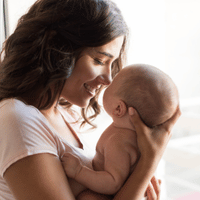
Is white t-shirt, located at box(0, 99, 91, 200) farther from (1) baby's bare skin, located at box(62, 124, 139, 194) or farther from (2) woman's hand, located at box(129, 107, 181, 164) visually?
(2) woman's hand, located at box(129, 107, 181, 164)

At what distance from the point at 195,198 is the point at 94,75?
2.42 m

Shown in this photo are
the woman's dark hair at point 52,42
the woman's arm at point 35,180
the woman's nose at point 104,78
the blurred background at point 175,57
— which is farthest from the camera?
the blurred background at point 175,57

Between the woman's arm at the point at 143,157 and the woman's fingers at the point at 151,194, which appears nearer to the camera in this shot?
the woman's arm at the point at 143,157

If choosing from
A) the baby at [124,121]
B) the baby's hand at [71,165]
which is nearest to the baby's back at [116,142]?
the baby at [124,121]

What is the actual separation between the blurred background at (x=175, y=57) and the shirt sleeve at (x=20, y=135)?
1.01 m

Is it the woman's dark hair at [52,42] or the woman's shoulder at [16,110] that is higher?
the woman's dark hair at [52,42]

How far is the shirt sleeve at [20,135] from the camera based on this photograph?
88cm

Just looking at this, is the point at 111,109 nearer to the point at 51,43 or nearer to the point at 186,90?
the point at 51,43

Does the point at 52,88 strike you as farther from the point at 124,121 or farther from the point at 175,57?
the point at 175,57

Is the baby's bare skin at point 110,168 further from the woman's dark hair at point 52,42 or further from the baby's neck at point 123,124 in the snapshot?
the woman's dark hair at point 52,42

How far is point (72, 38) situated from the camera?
1098mm

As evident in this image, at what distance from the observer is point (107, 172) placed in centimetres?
101

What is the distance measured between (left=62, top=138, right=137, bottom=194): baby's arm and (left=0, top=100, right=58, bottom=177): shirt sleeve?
3.7 inches

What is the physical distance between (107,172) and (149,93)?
1.10 feet
